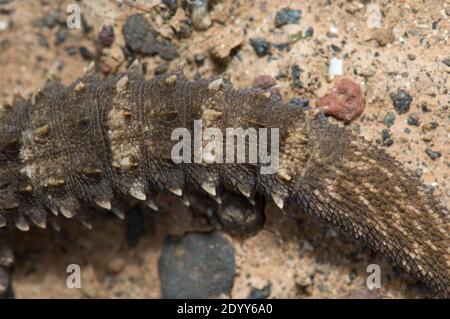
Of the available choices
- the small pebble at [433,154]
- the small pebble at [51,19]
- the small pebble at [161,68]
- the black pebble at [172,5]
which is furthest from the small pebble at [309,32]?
the small pebble at [51,19]

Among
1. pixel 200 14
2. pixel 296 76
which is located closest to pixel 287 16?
pixel 296 76

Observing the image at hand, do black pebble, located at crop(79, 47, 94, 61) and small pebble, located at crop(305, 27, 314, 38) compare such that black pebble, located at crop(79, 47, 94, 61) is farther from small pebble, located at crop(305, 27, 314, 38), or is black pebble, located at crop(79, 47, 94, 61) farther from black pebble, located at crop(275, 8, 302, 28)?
small pebble, located at crop(305, 27, 314, 38)

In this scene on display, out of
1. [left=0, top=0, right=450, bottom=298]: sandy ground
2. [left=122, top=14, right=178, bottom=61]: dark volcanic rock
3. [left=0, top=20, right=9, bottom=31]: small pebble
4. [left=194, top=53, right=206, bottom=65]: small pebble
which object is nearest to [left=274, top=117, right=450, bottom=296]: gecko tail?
[left=0, top=0, right=450, bottom=298]: sandy ground
